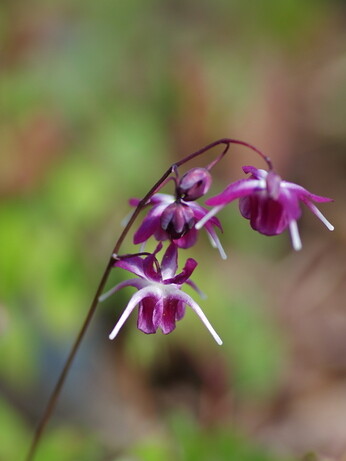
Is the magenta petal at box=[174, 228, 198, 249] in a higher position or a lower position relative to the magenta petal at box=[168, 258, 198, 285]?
higher

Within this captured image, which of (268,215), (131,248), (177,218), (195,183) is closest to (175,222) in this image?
(177,218)

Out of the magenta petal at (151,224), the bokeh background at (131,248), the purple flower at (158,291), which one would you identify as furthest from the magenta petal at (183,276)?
the bokeh background at (131,248)

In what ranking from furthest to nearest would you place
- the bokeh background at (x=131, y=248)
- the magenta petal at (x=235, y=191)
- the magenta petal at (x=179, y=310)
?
1. the bokeh background at (x=131, y=248)
2. the magenta petal at (x=179, y=310)
3. the magenta petal at (x=235, y=191)

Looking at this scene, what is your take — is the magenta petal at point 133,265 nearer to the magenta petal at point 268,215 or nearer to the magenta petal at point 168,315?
the magenta petal at point 168,315

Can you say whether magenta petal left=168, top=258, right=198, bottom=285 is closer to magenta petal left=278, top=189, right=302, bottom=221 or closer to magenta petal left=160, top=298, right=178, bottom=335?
magenta petal left=160, top=298, right=178, bottom=335

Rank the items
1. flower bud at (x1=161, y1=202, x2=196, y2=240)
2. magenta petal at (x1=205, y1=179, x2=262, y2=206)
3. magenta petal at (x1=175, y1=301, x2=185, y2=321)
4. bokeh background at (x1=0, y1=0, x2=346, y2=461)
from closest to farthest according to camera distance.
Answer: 1. magenta petal at (x1=205, y1=179, x2=262, y2=206)
2. flower bud at (x1=161, y1=202, x2=196, y2=240)
3. magenta petal at (x1=175, y1=301, x2=185, y2=321)
4. bokeh background at (x1=0, y1=0, x2=346, y2=461)

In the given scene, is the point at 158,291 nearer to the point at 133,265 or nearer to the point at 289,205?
the point at 133,265

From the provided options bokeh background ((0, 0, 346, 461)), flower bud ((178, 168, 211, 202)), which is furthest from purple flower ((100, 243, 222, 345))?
bokeh background ((0, 0, 346, 461))

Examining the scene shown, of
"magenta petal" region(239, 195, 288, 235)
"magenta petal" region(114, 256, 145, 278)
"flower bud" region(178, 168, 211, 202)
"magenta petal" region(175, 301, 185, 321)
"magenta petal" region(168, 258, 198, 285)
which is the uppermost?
"flower bud" region(178, 168, 211, 202)
